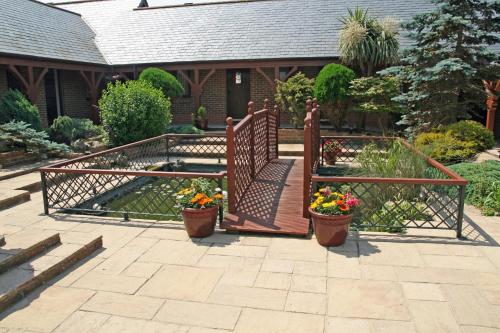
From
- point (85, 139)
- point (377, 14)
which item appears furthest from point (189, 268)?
point (377, 14)

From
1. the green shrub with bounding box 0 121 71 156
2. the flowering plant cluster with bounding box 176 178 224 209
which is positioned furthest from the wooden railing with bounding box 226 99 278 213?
the green shrub with bounding box 0 121 71 156

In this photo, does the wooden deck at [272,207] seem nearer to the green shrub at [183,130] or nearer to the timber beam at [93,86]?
the green shrub at [183,130]

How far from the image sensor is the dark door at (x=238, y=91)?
16.7 meters

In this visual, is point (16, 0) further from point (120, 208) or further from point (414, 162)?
point (414, 162)

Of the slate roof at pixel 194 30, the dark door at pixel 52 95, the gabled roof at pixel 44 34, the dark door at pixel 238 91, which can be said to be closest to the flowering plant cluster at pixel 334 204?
the gabled roof at pixel 44 34

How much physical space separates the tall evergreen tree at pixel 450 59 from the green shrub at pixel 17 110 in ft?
31.4

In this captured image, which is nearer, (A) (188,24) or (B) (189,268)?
(B) (189,268)

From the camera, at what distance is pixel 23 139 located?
9719 mm

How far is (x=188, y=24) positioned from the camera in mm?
17781

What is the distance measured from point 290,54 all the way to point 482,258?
11.1 m

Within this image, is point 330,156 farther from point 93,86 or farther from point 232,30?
point 93,86

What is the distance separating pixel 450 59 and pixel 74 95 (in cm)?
1295

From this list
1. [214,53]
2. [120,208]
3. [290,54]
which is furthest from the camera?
[214,53]

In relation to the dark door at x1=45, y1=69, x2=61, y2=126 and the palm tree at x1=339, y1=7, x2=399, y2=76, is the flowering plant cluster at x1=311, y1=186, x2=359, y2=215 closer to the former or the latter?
the palm tree at x1=339, y1=7, x2=399, y2=76
